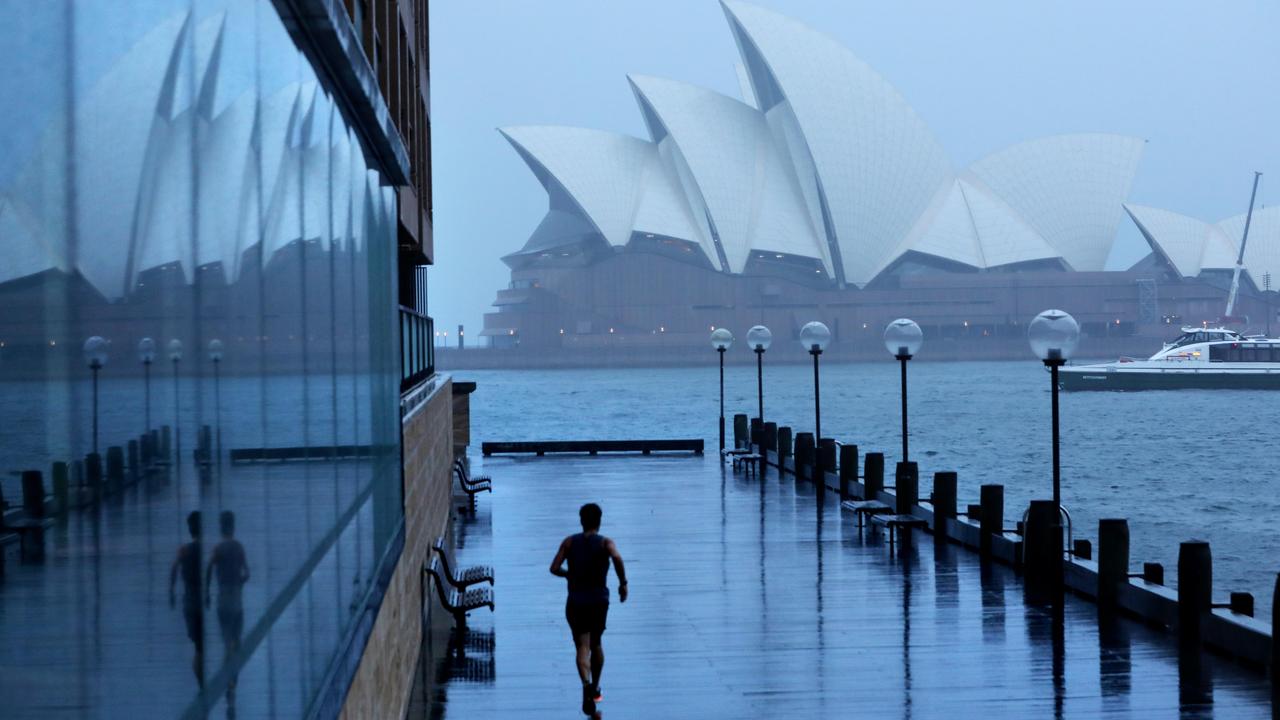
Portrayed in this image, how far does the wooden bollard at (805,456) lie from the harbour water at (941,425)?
5.45 metres

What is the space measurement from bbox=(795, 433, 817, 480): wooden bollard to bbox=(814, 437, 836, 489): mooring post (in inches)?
19.5

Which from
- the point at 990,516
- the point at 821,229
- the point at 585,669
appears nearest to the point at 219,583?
the point at 585,669

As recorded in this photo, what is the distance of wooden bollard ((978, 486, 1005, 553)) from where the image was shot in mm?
11203

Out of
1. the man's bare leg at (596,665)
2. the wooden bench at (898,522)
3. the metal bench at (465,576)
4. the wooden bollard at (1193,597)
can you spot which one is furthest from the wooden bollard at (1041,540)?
the man's bare leg at (596,665)

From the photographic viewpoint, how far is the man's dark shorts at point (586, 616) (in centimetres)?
641

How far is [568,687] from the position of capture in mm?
7199

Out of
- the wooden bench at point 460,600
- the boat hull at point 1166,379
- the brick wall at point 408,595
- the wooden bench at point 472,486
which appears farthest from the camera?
the boat hull at point 1166,379

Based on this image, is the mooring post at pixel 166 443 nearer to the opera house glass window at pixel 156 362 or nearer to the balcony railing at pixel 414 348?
the opera house glass window at pixel 156 362

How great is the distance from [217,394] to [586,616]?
4815 millimetres

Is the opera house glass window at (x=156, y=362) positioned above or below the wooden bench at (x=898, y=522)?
above

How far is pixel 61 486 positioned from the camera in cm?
109

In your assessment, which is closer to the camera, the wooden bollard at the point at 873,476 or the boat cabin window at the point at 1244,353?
the wooden bollard at the point at 873,476

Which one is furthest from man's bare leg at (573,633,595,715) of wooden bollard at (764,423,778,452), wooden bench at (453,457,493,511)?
wooden bollard at (764,423,778,452)

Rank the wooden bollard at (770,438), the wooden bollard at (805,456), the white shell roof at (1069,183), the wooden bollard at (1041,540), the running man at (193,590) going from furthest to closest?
1. the white shell roof at (1069,183)
2. the wooden bollard at (770,438)
3. the wooden bollard at (805,456)
4. the wooden bollard at (1041,540)
5. the running man at (193,590)
